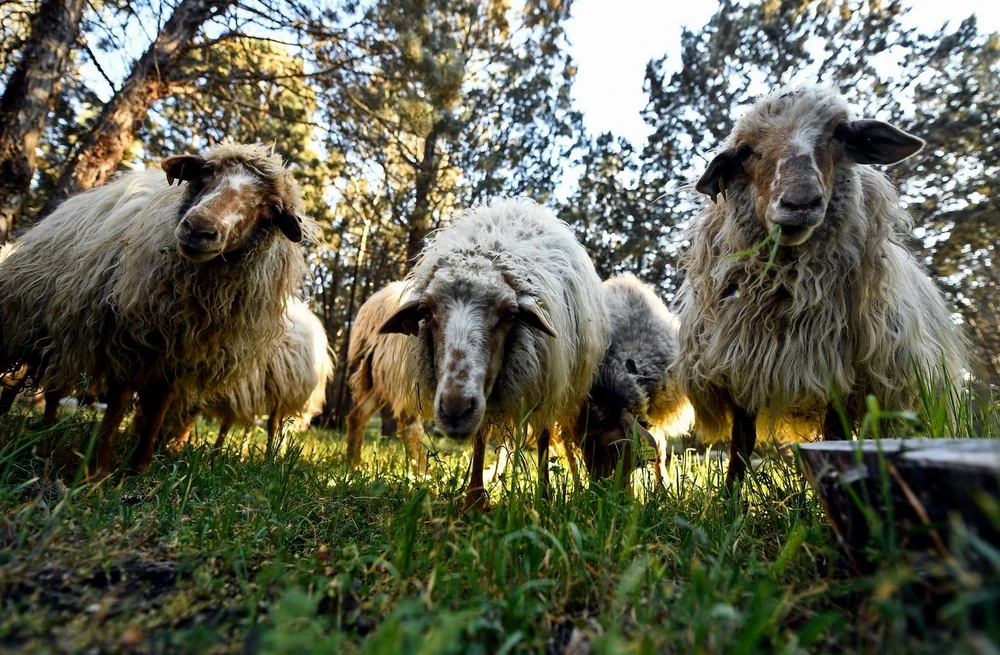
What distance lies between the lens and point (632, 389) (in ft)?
13.6

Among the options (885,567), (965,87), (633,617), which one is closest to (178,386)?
(633,617)

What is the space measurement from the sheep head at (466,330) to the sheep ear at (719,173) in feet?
4.34

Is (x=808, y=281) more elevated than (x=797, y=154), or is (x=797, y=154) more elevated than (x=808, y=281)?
(x=797, y=154)

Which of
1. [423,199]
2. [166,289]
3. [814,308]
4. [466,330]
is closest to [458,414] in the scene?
[466,330]

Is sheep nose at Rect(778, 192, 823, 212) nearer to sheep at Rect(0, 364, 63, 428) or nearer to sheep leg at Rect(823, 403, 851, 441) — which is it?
sheep leg at Rect(823, 403, 851, 441)

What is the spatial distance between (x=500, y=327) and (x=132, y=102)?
6.32 metres

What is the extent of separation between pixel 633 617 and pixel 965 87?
32.8 feet

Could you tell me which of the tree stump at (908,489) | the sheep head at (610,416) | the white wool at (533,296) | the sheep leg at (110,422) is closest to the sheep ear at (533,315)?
the white wool at (533,296)

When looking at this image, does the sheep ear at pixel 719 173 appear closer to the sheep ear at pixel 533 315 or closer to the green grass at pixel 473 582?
the sheep ear at pixel 533 315

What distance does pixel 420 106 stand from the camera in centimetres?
820

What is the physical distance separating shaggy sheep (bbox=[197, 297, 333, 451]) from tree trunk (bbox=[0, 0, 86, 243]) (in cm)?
276

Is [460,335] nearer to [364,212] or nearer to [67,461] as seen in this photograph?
[67,461]

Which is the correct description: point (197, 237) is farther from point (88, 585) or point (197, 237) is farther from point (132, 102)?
point (132, 102)

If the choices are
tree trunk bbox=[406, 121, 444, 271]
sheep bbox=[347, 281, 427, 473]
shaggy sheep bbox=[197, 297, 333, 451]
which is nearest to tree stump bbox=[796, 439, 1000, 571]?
sheep bbox=[347, 281, 427, 473]
